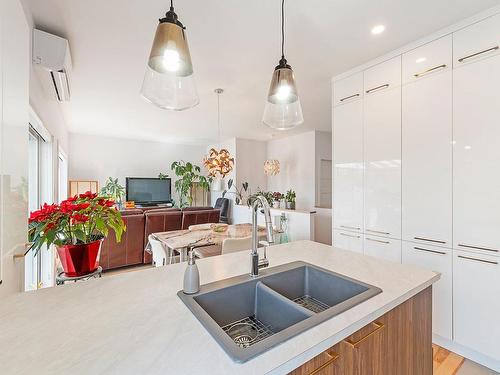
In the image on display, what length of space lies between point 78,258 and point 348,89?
2.67m

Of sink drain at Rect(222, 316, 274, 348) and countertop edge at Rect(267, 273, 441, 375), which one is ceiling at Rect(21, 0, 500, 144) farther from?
sink drain at Rect(222, 316, 274, 348)

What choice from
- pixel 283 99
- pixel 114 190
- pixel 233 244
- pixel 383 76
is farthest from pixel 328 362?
pixel 114 190

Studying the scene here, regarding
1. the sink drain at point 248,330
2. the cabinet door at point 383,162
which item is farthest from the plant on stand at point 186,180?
the sink drain at point 248,330

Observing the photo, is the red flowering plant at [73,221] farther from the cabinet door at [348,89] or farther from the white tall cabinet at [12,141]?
the cabinet door at [348,89]

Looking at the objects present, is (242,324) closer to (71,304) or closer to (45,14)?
(71,304)

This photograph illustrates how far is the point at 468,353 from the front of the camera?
1765 mm

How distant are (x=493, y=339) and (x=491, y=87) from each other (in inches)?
67.6

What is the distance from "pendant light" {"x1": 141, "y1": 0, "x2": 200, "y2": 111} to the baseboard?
2521mm

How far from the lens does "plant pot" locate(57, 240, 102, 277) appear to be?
104cm

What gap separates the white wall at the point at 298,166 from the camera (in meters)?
5.54

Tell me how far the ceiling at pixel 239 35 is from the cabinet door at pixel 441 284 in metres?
1.74

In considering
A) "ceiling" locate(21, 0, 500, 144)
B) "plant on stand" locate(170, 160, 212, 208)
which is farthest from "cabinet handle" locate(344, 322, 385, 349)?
"plant on stand" locate(170, 160, 212, 208)

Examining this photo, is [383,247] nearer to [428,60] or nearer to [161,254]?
[428,60]

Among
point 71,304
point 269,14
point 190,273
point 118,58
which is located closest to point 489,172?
point 269,14
